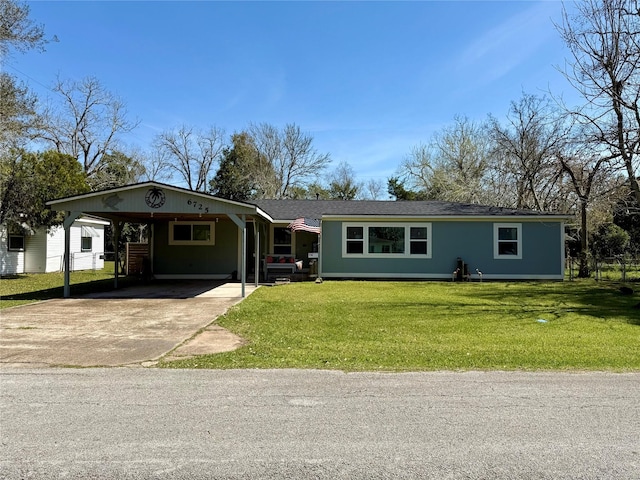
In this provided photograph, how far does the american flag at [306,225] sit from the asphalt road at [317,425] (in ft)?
34.8

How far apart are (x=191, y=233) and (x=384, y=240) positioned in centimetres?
774

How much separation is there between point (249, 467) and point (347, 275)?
585 inches

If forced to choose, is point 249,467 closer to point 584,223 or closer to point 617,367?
point 617,367

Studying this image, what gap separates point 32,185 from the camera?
19.5 metres

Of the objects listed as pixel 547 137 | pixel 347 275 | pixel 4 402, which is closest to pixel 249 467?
pixel 4 402

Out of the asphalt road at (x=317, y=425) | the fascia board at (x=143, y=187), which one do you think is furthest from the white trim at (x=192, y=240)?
the asphalt road at (x=317, y=425)

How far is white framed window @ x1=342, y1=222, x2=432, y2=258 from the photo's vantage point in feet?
58.2

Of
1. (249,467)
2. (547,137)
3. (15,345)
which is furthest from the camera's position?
(547,137)

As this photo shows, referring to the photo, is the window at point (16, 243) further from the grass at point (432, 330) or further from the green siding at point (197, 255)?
the grass at point (432, 330)

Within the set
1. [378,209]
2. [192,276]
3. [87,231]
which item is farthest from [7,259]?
[378,209]

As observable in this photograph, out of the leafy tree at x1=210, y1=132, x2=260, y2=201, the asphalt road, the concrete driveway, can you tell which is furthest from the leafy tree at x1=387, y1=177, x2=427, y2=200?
the asphalt road

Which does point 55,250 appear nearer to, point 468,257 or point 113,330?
point 113,330

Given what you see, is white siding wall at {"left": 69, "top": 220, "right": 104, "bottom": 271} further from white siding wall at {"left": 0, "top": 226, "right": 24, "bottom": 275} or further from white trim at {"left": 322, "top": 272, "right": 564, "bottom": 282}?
white trim at {"left": 322, "top": 272, "right": 564, "bottom": 282}

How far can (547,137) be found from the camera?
2745cm
